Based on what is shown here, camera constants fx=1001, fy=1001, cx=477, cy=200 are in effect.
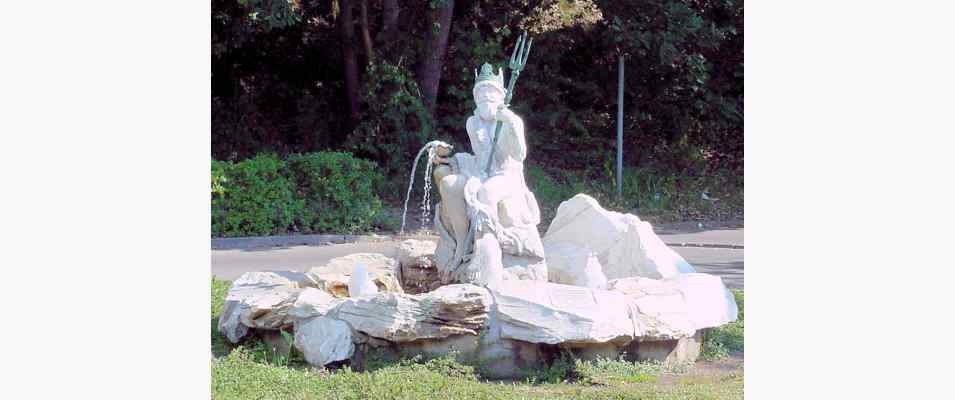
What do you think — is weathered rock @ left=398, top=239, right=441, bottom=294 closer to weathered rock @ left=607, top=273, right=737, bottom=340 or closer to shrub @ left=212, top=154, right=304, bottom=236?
weathered rock @ left=607, top=273, right=737, bottom=340

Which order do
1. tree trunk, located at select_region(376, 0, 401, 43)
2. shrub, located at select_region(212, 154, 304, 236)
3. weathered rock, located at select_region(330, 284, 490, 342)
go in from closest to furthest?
weathered rock, located at select_region(330, 284, 490, 342), shrub, located at select_region(212, 154, 304, 236), tree trunk, located at select_region(376, 0, 401, 43)

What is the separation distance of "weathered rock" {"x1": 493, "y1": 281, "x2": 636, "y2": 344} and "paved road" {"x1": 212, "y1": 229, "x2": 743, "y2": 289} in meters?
3.93

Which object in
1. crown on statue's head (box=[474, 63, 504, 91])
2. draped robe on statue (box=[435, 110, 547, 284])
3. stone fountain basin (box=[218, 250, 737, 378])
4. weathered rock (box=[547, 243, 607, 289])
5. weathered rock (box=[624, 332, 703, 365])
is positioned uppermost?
crown on statue's head (box=[474, 63, 504, 91])

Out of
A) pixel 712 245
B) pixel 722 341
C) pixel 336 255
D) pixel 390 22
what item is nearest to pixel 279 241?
pixel 336 255

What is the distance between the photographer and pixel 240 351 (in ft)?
21.8

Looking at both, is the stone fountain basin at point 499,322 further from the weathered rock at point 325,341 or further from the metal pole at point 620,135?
the metal pole at point 620,135

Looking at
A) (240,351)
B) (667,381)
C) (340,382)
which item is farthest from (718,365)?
(240,351)

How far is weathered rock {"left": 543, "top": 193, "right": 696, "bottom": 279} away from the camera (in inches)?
296

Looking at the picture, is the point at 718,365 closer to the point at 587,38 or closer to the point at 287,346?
the point at 287,346

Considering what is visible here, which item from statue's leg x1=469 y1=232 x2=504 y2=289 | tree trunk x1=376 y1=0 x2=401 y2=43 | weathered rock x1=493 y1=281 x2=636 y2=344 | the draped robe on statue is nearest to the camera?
weathered rock x1=493 y1=281 x2=636 y2=344

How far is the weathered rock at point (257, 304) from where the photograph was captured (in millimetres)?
6668

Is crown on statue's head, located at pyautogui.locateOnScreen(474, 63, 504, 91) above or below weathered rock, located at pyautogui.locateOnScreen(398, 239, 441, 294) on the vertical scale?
above

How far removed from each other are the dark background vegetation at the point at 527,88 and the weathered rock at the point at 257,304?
7.79 metres

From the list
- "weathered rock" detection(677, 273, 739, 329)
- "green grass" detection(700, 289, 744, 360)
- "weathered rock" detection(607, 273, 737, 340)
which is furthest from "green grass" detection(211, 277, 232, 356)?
"green grass" detection(700, 289, 744, 360)
